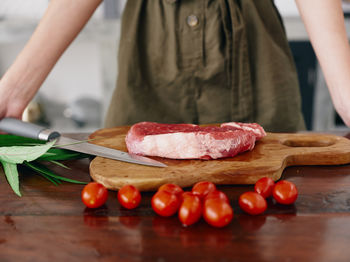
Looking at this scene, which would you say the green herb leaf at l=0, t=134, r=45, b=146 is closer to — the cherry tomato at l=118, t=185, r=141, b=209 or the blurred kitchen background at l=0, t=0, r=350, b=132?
the cherry tomato at l=118, t=185, r=141, b=209

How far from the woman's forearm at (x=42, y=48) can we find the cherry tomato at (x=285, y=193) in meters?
0.94

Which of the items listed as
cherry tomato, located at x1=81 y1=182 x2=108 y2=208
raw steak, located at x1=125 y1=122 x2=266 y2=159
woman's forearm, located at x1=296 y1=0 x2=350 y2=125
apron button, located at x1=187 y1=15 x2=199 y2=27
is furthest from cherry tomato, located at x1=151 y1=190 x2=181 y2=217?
apron button, located at x1=187 y1=15 x2=199 y2=27

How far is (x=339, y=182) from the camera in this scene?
3.14 feet

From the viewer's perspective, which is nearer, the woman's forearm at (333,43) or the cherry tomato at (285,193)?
the cherry tomato at (285,193)

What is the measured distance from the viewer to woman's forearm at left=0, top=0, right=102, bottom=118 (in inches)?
51.6

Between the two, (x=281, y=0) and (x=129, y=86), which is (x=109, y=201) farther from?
(x=281, y=0)

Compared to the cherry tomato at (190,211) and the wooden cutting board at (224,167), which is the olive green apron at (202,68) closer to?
the wooden cutting board at (224,167)

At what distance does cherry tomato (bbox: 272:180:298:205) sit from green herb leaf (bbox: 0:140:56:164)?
55cm

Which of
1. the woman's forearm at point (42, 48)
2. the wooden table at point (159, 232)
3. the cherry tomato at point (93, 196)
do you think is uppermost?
the woman's forearm at point (42, 48)

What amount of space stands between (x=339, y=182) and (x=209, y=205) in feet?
1.37

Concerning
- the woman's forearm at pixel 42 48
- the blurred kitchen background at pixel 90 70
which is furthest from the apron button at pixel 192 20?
the blurred kitchen background at pixel 90 70

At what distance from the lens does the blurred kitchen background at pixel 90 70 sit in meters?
2.65

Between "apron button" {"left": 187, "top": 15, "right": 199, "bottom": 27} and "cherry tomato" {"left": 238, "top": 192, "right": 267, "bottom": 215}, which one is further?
"apron button" {"left": 187, "top": 15, "right": 199, "bottom": 27}

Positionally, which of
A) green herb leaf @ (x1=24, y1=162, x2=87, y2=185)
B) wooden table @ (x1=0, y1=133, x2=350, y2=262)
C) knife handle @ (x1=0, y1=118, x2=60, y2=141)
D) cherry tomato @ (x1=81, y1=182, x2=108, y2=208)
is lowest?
wooden table @ (x1=0, y1=133, x2=350, y2=262)
